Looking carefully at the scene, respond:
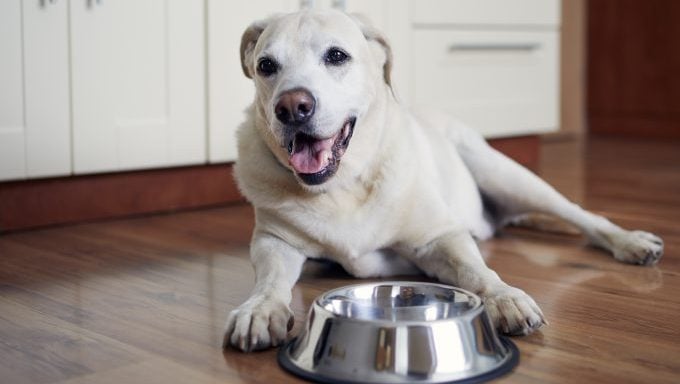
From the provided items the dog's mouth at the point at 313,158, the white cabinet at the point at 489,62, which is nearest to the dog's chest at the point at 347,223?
the dog's mouth at the point at 313,158

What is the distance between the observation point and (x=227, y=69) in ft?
10.7

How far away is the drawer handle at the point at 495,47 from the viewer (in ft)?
13.0

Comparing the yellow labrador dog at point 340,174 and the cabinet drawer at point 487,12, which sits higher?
the cabinet drawer at point 487,12

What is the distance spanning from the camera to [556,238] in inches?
110

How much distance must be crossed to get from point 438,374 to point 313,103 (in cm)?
67

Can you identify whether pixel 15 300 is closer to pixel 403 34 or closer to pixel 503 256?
pixel 503 256

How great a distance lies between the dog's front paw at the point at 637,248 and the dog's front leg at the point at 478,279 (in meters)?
0.48

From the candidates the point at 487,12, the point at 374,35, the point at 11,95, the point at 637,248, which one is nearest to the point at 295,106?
the point at 374,35

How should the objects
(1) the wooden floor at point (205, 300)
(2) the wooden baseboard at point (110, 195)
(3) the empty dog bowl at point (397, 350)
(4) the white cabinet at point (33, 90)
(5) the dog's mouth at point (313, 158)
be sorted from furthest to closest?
(2) the wooden baseboard at point (110, 195), (4) the white cabinet at point (33, 90), (5) the dog's mouth at point (313, 158), (1) the wooden floor at point (205, 300), (3) the empty dog bowl at point (397, 350)

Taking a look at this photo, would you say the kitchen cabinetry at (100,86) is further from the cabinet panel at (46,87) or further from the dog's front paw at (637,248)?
the dog's front paw at (637,248)

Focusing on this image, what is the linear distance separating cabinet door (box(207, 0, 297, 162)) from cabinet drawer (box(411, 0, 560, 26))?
0.71 meters

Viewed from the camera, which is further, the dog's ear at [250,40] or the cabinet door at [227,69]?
the cabinet door at [227,69]

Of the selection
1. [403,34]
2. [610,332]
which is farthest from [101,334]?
[403,34]

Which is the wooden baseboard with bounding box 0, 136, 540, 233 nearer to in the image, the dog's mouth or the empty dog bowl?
the dog's mouth
